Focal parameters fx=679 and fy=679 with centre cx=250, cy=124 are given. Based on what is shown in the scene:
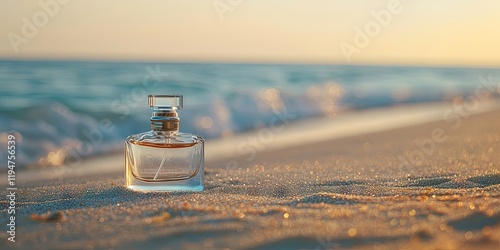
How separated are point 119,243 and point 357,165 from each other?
2765mm

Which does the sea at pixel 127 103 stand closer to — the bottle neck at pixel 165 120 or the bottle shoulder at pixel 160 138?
the bottle shoulder at pixel 160 138

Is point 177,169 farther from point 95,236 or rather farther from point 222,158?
point 222,158

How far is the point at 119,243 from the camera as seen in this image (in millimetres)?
2451

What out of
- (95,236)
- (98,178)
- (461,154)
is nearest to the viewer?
(95,236)

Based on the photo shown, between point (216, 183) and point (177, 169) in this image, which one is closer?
point (177, 169)

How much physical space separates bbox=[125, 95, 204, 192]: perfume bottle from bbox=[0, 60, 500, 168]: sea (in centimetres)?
281

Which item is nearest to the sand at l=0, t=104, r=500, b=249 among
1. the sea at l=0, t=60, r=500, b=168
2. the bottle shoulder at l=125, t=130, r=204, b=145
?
the bottle shoulder at l=125, t=130, r=204, b=145

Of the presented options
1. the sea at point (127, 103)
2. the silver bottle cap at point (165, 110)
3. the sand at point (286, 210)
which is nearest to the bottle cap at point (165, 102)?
the silver bottle cap at point (165, 110)

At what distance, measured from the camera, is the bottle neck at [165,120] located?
335cm

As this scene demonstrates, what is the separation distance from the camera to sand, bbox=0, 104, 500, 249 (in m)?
2.41

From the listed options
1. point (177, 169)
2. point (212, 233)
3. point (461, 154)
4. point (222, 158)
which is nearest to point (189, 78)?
point (222, 158)

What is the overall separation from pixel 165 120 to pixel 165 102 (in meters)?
0.12

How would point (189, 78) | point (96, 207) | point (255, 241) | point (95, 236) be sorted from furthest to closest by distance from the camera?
point (189, 78) → point (96, 207) → point (95, 236) → point (255, 241)

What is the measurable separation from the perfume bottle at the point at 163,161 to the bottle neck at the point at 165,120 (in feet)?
0.23
